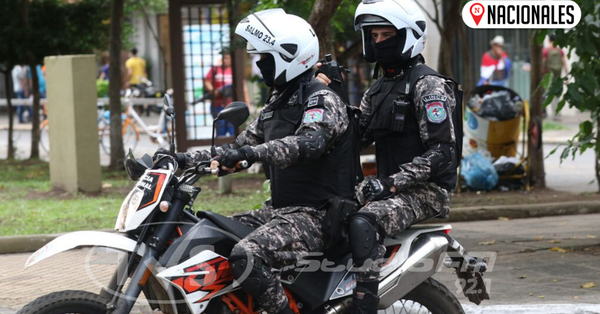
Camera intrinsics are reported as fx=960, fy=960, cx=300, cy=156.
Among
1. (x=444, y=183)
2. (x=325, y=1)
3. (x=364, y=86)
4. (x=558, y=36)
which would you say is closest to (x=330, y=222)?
(x=444, y=183)

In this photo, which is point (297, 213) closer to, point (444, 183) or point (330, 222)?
point (330, 222)

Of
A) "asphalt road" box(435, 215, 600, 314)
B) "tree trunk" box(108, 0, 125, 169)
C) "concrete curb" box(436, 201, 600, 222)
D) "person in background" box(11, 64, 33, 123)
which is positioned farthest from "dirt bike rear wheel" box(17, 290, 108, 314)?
"person in background" box(11, 64, 33, 123)

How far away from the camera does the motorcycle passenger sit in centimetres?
438

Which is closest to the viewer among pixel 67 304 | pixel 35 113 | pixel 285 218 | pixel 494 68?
pixel 67 304

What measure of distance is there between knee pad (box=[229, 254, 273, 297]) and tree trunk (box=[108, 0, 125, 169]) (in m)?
10.5

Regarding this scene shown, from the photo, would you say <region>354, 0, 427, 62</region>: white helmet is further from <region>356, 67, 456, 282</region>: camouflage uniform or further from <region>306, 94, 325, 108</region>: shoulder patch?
<region>306, 94, 325, 108</region>: shoulder patch

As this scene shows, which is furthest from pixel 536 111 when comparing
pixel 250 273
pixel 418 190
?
pixel 250 273

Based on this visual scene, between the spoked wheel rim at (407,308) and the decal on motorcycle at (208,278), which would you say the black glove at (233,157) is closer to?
Answer: the decal on motorcycle at (208,278)

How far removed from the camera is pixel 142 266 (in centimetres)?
422

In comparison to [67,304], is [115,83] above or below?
above

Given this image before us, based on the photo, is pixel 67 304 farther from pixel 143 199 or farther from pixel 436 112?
pixel 436 112

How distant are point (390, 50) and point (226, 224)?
4.20ft

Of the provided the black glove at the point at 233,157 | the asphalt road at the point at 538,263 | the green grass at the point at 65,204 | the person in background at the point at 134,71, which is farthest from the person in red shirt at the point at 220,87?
the person in background at the point at 134,71

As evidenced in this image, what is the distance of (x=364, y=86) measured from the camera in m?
14.5
